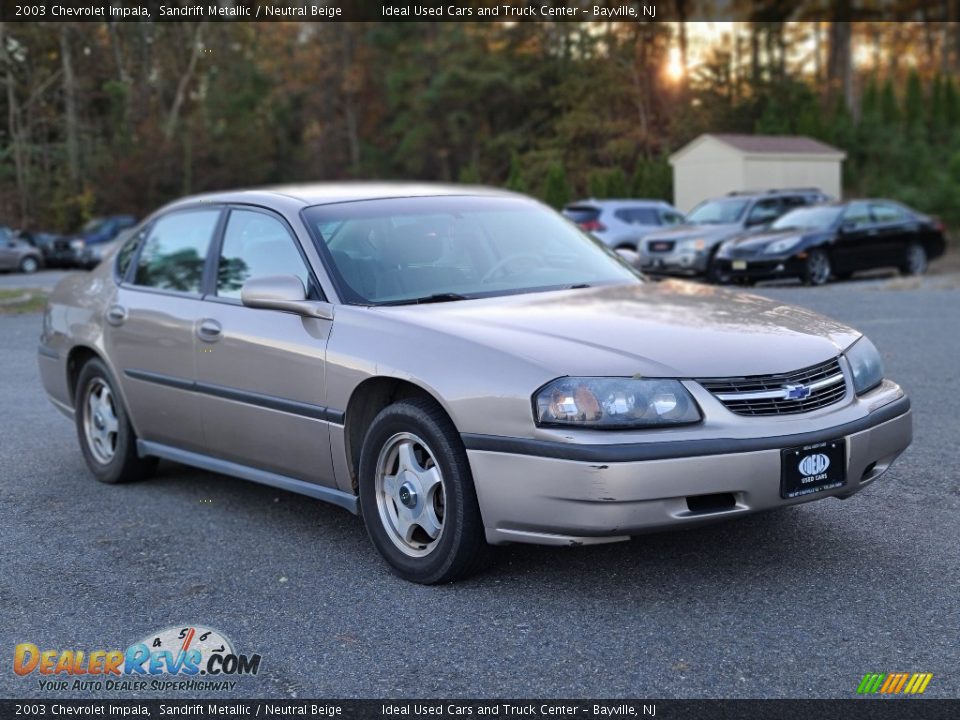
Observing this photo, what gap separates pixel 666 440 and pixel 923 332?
8711 millimetres

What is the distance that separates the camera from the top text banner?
41.5 m

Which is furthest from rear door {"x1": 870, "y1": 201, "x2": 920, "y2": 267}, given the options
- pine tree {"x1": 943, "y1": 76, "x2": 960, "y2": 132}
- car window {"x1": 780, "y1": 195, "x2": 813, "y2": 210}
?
pine tree {"x1": 943, "y1": 76, "x2": 960, "y2": 132}

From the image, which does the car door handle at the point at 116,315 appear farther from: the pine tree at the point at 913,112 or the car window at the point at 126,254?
the pine tree at the point at 913,112

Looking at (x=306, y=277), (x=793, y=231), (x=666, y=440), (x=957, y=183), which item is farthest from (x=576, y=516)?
(x=957, y=183)

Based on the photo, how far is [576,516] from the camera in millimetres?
4023

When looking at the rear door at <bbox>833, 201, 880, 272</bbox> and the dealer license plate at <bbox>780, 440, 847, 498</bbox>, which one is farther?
the rear door at <bbox>833, 201, 880, 272</bbox>

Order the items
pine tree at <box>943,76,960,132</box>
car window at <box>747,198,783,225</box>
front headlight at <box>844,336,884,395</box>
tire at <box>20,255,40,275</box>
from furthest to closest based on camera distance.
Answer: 1. pine tree at <box>943,76,960,132</box>
2. tire at <box>20,255,40,275</box>
3. car window at <box>747,198,783,225</box>
4. front headlight at <box>844,336,884,395</box>

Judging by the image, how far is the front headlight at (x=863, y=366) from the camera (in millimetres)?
4668

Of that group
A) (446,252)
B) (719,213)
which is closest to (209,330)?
(446,252)

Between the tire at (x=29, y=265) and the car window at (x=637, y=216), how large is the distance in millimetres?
16004

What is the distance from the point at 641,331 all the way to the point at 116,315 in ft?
9.87

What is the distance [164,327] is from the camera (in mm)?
5770

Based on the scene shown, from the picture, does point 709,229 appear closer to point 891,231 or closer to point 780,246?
point 780,246

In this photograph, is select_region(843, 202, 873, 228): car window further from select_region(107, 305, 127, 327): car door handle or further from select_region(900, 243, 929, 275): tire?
select_region(107, 305, 127, 327): car door handle
